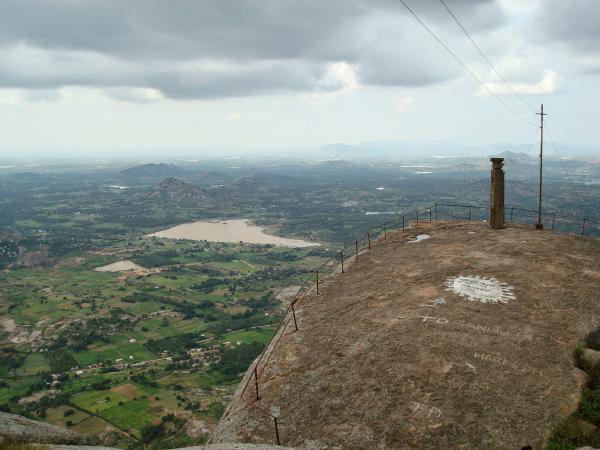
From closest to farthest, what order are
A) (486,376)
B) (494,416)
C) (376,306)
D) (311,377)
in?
(494,416), (486,376), (311,377), (376,306)

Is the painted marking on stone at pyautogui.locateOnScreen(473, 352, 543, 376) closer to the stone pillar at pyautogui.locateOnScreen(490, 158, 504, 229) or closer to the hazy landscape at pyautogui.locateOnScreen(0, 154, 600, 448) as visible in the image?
the stone pillar at pyautogui.locateOnScreen(490, 158, 504, 229)

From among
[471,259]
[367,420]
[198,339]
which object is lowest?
[198,339]

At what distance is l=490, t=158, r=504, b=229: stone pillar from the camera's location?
2900 cm

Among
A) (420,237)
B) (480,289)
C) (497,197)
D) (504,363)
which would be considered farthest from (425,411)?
(497,197)

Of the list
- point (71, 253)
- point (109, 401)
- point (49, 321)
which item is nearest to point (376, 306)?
point (109, 401)

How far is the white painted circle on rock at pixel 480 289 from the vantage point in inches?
733

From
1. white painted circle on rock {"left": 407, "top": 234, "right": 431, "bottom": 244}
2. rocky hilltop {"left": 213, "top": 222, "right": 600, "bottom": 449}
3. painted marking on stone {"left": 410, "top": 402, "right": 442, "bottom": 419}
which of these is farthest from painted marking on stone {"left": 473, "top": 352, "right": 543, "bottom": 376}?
white painted circle on rock {"left": 407, "top": 234, "right": 431, "bottom": 244}

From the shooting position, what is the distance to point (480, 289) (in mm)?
19484

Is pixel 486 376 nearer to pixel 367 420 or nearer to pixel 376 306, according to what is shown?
pixel 367 420

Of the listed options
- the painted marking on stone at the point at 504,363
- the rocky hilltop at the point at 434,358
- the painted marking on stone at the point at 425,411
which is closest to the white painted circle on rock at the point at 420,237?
the rocky hilltop at the point at 434,358

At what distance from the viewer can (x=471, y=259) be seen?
23.2 meters

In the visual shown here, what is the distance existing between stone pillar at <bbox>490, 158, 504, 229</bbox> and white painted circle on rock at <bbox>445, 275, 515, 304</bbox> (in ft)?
32.5

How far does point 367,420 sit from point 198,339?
96.2 meters

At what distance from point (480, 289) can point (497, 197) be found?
38.3ft
